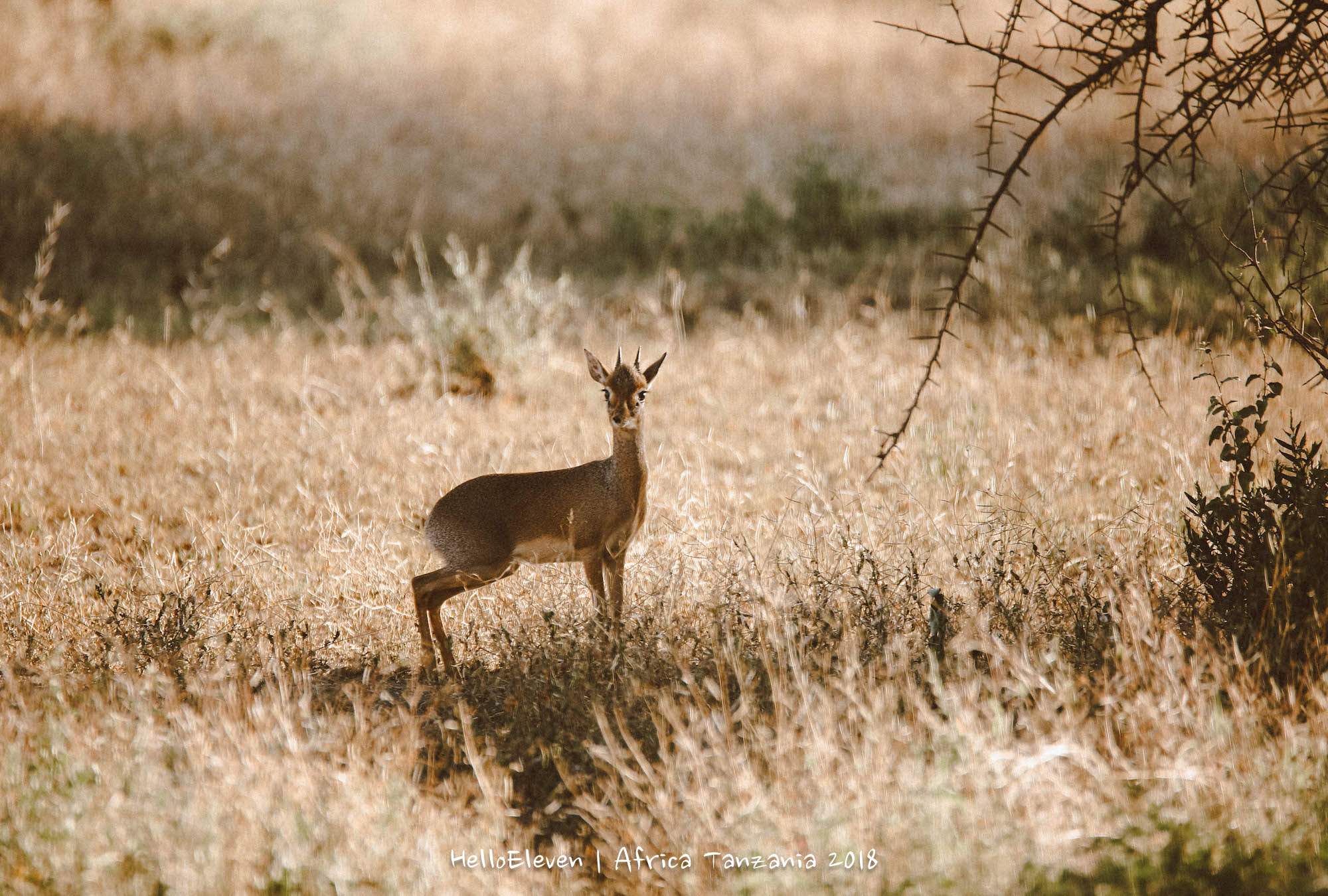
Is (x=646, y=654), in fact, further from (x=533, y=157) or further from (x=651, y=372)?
(x=533, y=157)

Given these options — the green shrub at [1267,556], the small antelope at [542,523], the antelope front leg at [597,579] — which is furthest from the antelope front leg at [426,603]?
the green shrub at [1267,556]

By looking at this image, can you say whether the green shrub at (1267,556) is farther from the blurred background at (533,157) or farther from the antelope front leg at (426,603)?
the blurred background at (533,157)

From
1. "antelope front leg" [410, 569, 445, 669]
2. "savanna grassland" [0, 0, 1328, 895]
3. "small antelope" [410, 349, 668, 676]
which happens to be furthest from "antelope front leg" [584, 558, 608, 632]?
"antelope front leg" [410, 569, 445, 669]

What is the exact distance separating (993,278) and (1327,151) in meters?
6.19

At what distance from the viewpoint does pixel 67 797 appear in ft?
11.7

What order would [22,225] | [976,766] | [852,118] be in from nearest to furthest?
[976,766], [22,225], [852,118]

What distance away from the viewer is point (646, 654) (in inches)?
180

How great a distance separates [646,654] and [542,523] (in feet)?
2.57

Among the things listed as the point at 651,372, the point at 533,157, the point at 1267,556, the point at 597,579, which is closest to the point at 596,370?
the point at 651,372

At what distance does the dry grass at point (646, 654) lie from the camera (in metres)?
3.27

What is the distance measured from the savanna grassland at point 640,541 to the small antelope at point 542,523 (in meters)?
0.29

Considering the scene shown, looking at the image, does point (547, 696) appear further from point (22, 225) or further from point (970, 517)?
point (22, 225)

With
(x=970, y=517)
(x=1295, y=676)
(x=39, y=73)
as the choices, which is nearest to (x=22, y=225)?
(x=39, y=73)

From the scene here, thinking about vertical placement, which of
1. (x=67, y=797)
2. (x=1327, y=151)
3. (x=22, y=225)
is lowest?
(x=67, y=797)
